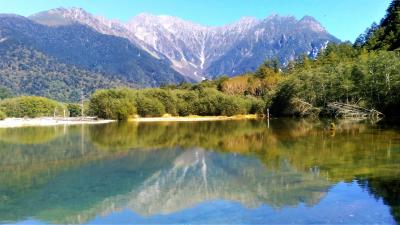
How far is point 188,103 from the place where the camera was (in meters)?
141

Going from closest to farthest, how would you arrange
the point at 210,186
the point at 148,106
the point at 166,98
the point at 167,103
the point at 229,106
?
1. the point at 210,186
2. the point at 148,106
3. the point at 229,106
4. the point at 166,98
5. the point at 167,103

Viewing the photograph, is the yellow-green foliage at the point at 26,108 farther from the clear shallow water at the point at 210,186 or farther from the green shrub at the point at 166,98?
the clear shallow water at the point at 210,186

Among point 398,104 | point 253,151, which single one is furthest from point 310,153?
point 398,104

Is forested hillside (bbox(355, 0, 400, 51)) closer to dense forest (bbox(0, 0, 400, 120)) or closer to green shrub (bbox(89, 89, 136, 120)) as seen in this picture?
dense forest (bbox(0, 0, 400, 120))

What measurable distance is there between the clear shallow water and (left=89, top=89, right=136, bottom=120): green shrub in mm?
87135

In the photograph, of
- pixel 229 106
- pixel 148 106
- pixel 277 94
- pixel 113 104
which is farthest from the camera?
pixel 229 106

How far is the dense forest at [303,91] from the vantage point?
8331 centimetres

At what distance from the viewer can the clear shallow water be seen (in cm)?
1778

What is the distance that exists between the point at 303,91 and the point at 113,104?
52.8 m

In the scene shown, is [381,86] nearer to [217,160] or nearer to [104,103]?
[217,160]

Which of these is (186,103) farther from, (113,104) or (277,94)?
(277,94)

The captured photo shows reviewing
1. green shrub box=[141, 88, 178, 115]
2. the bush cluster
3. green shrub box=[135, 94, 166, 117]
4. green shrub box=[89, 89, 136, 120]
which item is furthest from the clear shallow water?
green shrub box=[141, 88, 178, 115]

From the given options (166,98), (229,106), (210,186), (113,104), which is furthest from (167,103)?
(210,186)

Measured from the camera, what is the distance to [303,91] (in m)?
105
